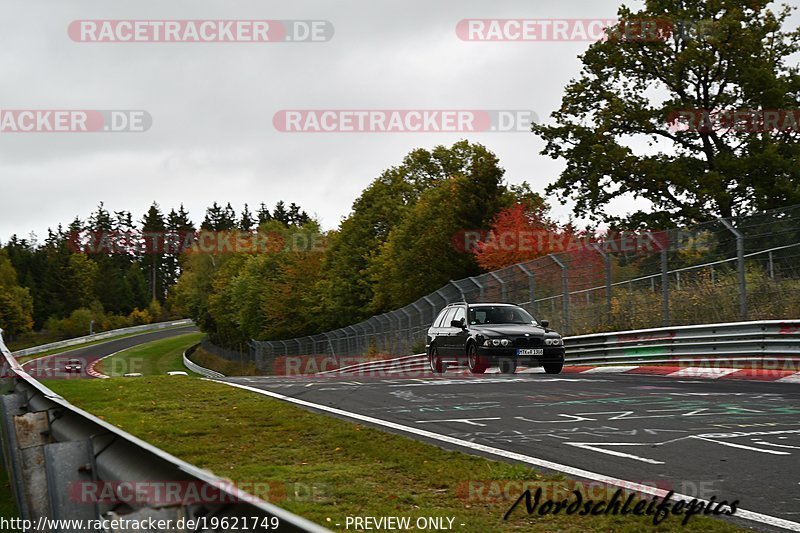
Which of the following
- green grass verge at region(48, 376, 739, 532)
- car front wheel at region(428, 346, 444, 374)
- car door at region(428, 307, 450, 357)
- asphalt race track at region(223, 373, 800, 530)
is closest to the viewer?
green grass verge at region(48, 376, 739, 532)

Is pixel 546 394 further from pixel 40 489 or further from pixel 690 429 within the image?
pixel 40 489

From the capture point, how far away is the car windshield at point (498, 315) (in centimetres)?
2208

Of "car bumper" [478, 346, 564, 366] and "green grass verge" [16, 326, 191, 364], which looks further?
"green grass verge" [16, 326, 191, 364]

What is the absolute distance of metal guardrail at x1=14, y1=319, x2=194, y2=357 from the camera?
107 meters

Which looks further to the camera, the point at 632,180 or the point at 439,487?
the point at 632,180

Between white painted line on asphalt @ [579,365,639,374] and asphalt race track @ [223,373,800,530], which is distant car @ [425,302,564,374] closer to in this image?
white painted line on asphalt @ [579,365,639,374]

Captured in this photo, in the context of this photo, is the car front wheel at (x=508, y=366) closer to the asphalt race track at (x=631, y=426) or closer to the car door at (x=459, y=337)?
the car door at (x=459, y=337)

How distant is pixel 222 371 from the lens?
320ft

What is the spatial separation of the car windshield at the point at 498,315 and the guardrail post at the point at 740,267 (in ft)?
15.7

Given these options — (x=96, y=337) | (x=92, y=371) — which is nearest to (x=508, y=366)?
(x=92, y=371)

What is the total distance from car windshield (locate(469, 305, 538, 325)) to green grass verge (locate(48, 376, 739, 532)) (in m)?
9.80

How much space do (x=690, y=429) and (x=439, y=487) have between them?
3793 mm

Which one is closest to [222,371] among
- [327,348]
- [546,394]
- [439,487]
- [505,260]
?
[327,348]

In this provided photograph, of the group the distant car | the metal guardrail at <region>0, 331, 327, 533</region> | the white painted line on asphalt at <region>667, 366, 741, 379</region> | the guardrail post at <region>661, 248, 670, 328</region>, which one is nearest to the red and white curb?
the distant car
